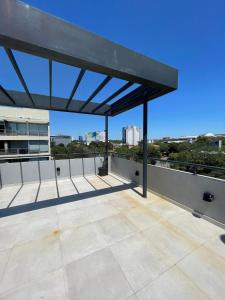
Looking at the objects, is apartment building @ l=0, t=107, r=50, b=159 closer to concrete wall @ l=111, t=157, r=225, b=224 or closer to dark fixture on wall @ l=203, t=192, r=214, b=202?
concrete wall @ l=111, t=157, r=225, b=224

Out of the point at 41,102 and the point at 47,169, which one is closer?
the point at 41,102

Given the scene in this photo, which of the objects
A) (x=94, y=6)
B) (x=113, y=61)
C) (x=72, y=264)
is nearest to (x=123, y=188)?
(x=72, y=264)

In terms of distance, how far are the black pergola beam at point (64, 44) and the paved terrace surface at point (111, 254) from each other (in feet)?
8.41

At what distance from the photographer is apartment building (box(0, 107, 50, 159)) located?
15.7m

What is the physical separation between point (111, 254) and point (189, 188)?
2.08 meters

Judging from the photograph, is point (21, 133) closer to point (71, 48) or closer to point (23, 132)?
point (23, 132)

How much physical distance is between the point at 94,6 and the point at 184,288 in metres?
4.59

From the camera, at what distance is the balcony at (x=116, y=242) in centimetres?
Result: 144

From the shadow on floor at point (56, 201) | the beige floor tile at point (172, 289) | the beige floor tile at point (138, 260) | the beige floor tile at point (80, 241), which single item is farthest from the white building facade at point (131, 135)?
the beige floor tile at point (172, 289)

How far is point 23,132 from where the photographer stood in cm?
1677

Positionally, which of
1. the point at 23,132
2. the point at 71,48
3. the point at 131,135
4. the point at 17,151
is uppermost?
the point at 131,135

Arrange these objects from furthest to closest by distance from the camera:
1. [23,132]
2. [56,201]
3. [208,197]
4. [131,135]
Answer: [131,135]
[23,132]
[56,201]
[208,197]

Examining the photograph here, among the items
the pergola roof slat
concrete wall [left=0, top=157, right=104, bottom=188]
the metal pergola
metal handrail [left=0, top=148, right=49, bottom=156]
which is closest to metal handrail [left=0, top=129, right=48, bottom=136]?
metal handrail [left=0, top=148, right=49, bottom=156]

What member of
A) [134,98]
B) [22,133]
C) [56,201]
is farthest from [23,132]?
[134,98]
